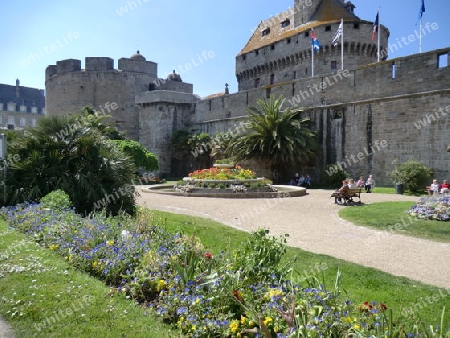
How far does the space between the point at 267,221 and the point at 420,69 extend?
537 inches

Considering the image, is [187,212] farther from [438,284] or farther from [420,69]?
[420,69]

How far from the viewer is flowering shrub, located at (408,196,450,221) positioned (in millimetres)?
8750

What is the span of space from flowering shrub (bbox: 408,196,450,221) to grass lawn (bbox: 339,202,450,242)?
0.27m

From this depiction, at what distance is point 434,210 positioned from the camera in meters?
8.96

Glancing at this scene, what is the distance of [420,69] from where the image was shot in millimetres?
17625

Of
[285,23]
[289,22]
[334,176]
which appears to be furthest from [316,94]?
[285,23]

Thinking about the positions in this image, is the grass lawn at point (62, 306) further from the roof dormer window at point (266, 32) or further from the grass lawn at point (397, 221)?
the roof dormer window at point (266, 32)

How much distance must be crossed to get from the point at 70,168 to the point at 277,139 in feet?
44.4

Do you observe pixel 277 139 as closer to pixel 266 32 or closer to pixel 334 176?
pixel 334 176

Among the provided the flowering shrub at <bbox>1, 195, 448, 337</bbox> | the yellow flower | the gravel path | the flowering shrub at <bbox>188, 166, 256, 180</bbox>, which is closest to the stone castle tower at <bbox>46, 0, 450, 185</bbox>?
the flowering shrub at <bbox>188, 166, 256, 180</bbox>

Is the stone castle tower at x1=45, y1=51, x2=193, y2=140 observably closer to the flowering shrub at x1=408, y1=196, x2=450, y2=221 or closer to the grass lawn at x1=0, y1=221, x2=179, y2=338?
the flowering shrub at x1=408, y1=196, x2=450, y2=221

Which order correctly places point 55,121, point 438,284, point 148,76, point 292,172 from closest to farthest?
point 438,284, point 55,121, point 292,172, point 148,76

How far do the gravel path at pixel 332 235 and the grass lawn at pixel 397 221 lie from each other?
0.60ft

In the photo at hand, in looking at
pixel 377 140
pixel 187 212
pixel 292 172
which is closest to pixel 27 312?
pixel 187 212
